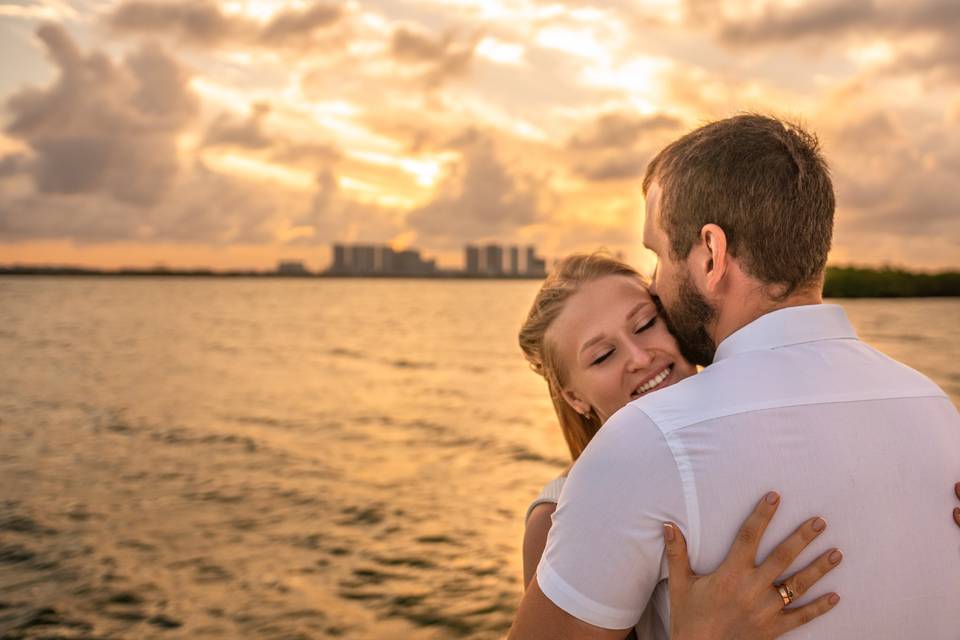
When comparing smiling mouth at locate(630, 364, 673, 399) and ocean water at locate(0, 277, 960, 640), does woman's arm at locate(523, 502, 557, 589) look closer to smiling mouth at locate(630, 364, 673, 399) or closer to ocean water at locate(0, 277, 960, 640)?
smiling mouth at locate(630, 364, 673, 399)

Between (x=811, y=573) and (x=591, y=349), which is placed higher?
(x=591, y=349)

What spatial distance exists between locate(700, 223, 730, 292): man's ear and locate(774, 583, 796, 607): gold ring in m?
0.76

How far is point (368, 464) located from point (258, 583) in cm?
543

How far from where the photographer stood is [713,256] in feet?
7.00

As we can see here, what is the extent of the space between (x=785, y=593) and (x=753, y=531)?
0.23 m

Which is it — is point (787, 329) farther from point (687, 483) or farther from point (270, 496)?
point (270, 496)

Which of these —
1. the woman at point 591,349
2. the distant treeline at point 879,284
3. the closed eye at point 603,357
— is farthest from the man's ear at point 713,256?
the distant treeline at point 879,284

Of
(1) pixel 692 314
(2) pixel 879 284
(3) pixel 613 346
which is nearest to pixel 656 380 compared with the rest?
(3) pixel 613 346

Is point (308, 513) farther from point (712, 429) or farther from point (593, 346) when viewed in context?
point (712, 429)

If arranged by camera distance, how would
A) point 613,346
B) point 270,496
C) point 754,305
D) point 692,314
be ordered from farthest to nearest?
point 270,496
point 613,346
point 692,314
point 754,305

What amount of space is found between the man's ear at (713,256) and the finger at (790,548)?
66 cm

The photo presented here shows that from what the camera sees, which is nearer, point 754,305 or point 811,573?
point 811,573

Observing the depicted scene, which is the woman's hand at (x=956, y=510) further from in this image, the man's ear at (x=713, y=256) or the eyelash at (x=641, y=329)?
the eyelash at (x=641, y=329)

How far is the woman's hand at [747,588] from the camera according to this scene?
183 cm
